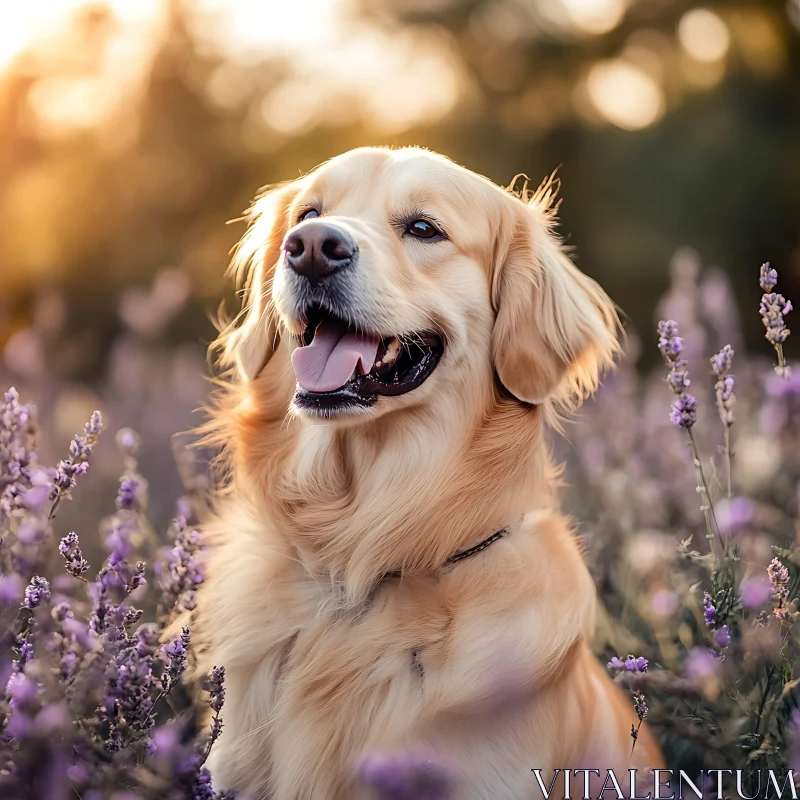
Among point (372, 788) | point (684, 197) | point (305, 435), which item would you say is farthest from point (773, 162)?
point (372, 788)

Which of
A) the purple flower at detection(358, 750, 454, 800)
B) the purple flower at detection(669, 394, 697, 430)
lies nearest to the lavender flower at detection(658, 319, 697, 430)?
the purple flower at detection(669, 394, 697, 430)

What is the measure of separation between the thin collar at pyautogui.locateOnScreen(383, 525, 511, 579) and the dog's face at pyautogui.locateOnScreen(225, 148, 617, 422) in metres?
0.39

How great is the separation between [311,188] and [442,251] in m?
0.49

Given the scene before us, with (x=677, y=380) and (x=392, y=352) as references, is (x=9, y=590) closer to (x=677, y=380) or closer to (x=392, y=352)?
(x=392, y=352)

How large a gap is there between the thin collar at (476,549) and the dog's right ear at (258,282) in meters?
0.82

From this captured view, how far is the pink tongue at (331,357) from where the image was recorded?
241 centimetres

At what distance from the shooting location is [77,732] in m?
1.62

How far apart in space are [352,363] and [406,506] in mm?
445

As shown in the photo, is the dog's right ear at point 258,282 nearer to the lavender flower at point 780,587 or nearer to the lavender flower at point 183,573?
the lavender flower at point 183,573

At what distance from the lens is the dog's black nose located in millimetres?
2354

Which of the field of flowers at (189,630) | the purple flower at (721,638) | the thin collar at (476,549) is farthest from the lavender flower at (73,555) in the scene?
the purple flower at (721,638)

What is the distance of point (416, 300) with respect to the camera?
2508 mm

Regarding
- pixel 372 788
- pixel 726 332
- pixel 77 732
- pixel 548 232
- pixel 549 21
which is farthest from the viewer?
pixel 549 21

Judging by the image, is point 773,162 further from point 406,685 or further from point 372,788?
point 372,788
